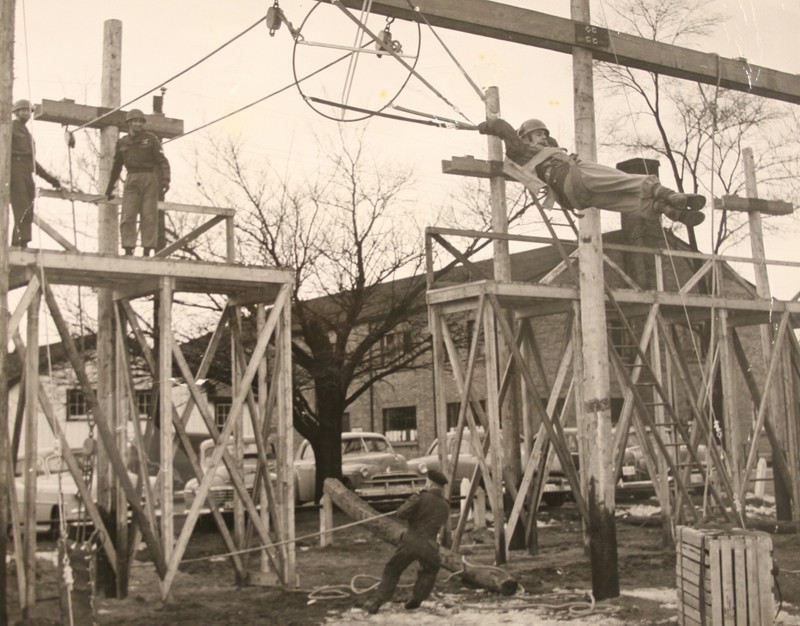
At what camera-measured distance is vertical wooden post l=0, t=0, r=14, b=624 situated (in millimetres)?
8977

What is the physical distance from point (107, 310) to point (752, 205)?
10.7 meters

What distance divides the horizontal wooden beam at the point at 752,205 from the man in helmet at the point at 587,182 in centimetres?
822

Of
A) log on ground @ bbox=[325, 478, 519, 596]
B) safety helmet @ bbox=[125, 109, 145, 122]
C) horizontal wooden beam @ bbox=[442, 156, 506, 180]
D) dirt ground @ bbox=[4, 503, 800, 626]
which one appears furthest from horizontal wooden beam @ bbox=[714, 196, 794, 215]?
safety helmet @ bbox=[125, 109, 145, 122]

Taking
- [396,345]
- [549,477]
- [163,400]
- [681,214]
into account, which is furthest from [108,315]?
[396,345]

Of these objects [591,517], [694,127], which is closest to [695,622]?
[591,517]

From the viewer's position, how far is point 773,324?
17.8 metres

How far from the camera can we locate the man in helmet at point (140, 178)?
476 inches

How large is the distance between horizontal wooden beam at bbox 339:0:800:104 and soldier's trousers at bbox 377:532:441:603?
5113 mm

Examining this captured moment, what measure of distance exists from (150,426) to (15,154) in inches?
135

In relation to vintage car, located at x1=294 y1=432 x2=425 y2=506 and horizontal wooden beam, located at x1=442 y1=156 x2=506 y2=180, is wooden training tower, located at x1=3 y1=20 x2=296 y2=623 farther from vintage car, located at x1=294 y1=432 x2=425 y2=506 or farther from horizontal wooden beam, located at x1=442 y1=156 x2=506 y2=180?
vintage car, located at x1=294 y1=432 x2=425 y2=506

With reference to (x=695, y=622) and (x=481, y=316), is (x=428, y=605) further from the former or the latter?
(x=481, y=316)

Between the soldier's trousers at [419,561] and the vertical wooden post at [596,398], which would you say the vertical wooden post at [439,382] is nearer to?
the soldier's trousers at [419,561]

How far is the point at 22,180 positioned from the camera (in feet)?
38.2

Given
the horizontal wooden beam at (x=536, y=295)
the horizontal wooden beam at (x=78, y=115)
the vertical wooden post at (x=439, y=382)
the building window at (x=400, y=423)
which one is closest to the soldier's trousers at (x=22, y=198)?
the horizontal wooden beam at (x=78, y=115)
